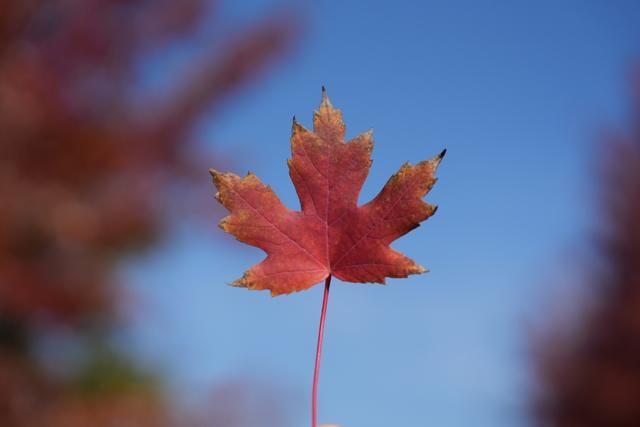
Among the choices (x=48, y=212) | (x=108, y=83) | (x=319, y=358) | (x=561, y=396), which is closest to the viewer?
(x=319, y=358)

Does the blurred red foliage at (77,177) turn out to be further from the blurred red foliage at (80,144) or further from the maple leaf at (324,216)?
the maple leaf at (324,216)

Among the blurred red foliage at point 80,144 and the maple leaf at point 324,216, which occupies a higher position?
the blurred red foliage at point 80,144

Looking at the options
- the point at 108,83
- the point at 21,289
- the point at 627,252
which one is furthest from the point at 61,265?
the point at 627,252

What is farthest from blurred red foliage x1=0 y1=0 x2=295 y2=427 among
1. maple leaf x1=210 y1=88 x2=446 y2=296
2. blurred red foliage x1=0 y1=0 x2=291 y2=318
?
maple leaf x1=210 y1=88 x2=446 y2=296

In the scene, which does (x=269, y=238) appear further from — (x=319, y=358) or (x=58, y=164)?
(x=58, y=164)

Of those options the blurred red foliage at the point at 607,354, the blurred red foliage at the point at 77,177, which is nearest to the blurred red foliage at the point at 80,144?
the blurred red foliage at the point at 77,177

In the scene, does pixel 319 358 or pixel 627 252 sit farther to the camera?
pixel 627 252

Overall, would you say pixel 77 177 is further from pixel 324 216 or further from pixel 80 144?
pixel 324 216
